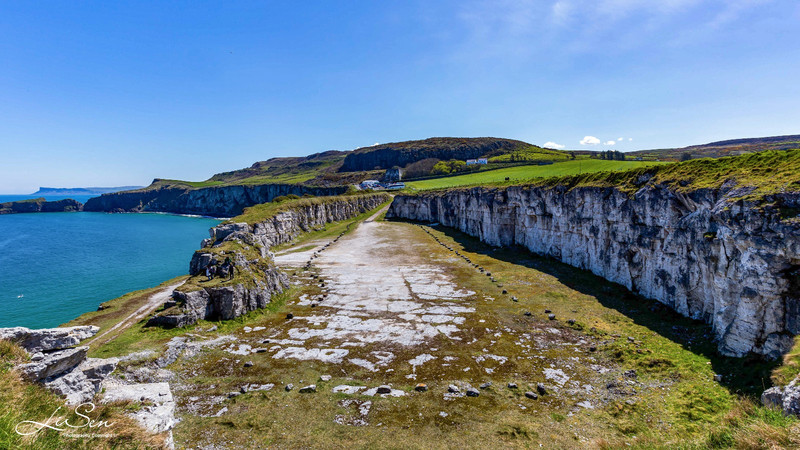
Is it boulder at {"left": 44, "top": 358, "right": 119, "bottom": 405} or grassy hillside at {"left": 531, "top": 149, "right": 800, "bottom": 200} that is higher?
grassy hillside at {"left": 531, "top": 149, "right": 800, "bottom": 200}

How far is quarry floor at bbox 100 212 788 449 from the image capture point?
14562 mm

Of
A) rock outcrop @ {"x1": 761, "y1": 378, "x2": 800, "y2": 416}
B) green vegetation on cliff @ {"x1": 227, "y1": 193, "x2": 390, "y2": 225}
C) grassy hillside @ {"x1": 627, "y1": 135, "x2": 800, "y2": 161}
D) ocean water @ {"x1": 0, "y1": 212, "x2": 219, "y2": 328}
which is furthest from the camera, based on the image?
green vegetation on cliff @ {"x1": 227, "y1": 193, "x2": 390, "y2": 225}

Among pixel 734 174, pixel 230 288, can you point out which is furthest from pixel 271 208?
pixel 734 174

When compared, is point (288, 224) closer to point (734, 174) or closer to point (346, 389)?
point (346, 389)

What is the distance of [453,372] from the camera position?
1984 cm

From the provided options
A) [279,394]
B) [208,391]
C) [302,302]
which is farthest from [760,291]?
[302,302]

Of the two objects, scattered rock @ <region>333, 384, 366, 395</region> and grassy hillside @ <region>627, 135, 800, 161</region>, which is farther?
grassy hillside @ <region>627, 135, 800, 161</region>

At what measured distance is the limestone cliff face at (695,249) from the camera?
1750cm

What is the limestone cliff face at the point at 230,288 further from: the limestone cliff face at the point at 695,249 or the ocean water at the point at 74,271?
the limestone cliff face at the point at 695,249

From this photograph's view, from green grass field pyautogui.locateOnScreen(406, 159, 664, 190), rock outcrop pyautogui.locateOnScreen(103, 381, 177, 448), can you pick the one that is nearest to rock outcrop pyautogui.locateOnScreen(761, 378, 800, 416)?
rock outcrop pyautogui.locateOnScreen(103, 381, 177, 448)

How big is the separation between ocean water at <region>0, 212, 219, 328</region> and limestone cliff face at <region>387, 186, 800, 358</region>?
5611 cm

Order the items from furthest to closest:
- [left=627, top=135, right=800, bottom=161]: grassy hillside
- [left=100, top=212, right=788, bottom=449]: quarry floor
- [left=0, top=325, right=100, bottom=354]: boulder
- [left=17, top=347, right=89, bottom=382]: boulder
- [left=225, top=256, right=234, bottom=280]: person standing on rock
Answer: [left=627, top=135, right=800, bottom=161]: grassy hillside
[left=225, top=256, right=234, bottom=280]: person standing on rock
[left=100, top=212, right=788, bottom=449]: quarry floor
[left=0, top=325, right=100, bottom=354]: boulder
[left=17, top=347, right=89, bottom=382]: boulder

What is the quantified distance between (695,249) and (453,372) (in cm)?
1976

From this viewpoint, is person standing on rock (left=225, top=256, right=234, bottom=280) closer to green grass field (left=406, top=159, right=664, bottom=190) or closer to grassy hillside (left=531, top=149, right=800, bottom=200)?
grassy hillside (left=531, top=149, right=800, bottom=200)
